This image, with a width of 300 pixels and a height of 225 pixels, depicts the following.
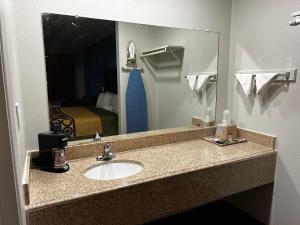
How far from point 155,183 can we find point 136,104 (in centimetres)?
71

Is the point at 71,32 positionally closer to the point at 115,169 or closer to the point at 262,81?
the point at 115,169

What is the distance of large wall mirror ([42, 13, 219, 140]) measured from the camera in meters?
1.39

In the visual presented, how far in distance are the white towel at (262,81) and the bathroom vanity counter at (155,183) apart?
0.45 metres

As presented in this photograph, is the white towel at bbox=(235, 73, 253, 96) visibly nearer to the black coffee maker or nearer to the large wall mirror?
the large wall mirror

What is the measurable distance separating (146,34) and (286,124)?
1.21 metres

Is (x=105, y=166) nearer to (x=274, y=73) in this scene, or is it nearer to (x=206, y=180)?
(x=206, y=180)

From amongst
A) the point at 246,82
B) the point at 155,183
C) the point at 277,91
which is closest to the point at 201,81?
the point at 246,82

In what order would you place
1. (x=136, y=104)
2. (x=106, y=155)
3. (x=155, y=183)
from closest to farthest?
(x=155, y=183) → (x=106, y=155) → (x=136, y=104)

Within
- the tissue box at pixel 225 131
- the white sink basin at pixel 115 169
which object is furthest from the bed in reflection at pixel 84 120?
the tissue box at pixel 225 131

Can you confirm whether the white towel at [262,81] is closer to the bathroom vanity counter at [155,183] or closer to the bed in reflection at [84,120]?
the bathroom vanity counter at [155,183]

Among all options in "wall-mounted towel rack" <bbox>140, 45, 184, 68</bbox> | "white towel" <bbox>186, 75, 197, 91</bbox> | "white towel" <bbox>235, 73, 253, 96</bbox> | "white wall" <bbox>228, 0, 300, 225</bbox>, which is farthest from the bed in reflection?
"white wall" <bbox>228, 0, 300, 225</bbox>

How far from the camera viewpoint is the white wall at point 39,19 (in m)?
1.25

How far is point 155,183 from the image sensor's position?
1188 mm

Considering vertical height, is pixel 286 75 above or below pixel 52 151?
above
